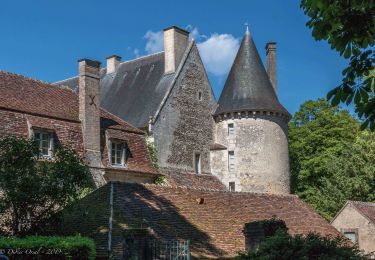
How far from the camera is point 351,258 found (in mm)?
11500

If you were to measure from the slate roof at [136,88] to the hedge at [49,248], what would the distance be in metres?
18.4

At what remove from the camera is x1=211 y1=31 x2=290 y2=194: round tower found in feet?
118

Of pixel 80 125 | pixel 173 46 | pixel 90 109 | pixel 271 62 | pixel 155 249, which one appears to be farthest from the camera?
pixel 271 62

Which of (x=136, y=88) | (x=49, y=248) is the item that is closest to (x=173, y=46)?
(x=136, y=88)

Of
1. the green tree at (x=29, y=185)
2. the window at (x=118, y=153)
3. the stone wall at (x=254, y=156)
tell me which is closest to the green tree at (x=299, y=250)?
the green tree at (x=29, y=185)

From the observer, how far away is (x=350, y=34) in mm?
7035

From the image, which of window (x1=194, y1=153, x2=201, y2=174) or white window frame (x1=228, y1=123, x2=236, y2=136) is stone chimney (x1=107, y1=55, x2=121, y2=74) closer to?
window (x1=194, y1=153, x2=201, y2=174)

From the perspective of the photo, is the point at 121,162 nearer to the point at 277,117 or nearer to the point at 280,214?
the point at 280,214

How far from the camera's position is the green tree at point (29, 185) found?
1711 centimetres

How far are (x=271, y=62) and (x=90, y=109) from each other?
17533mm

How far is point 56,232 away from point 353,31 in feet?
42.8

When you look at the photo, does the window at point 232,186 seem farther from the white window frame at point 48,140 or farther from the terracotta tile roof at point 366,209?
the white window frame at point 48,140

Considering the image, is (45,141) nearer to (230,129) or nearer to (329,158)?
(230,129)

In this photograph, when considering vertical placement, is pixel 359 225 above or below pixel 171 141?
below
